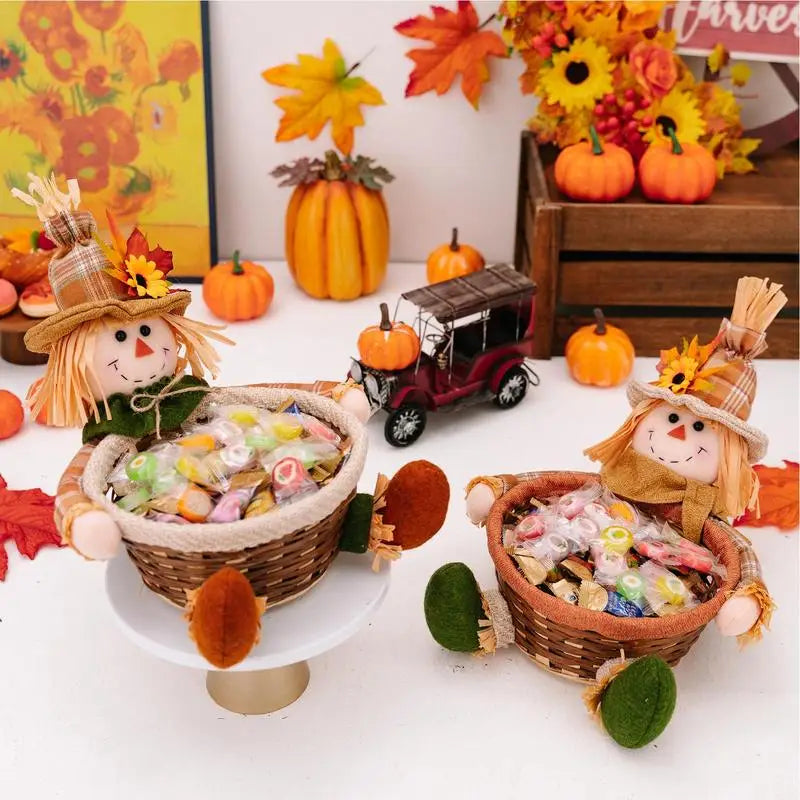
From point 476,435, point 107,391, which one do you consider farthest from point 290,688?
point 476,435

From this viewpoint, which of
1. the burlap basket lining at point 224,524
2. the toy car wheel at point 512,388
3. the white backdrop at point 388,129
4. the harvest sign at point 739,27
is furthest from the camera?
the white backdrop at point 388,129

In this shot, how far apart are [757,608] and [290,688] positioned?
0.56 meters

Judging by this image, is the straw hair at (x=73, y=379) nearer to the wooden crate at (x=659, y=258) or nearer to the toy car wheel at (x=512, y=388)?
the toy car wheel at (x=512, y=388)

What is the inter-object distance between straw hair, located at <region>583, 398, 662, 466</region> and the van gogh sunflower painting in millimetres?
849

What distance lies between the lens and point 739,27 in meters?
2.08

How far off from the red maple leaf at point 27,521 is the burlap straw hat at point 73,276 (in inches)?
16.3

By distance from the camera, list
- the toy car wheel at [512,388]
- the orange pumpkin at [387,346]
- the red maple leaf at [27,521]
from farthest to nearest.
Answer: the toy car wheel at [512,388] < the orange pumpkin at [387,346] < the red maple leaf at [27,521]

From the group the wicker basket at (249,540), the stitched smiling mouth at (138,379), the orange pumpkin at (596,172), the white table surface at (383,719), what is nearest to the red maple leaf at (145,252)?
the stitched smiling mouth at (138,379)

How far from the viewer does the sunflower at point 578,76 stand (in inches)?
77.9

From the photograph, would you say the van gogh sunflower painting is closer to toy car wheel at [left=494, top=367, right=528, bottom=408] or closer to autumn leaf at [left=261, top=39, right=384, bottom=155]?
autumn leaf at [left=261, top=39, right=384, bottom=155]

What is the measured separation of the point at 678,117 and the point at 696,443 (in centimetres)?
97

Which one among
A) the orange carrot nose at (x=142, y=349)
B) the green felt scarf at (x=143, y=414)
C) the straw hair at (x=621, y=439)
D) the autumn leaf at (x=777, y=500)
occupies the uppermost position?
the orange carrot nose at (x=142, y=349)

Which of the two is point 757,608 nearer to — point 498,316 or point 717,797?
point 717,797

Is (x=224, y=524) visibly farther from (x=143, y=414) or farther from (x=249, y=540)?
(x=143, y=414)
